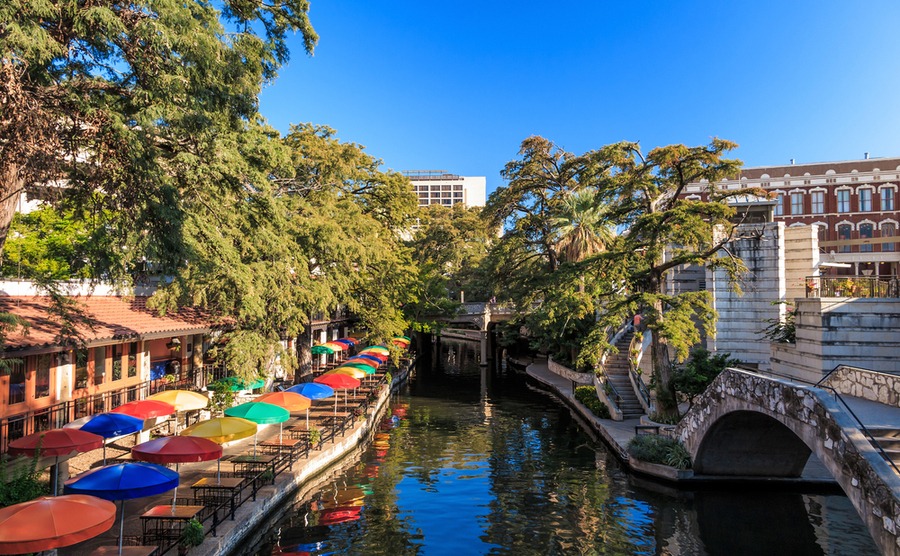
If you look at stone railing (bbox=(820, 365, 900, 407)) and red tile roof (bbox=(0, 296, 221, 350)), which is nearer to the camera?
stone railing (bbox=(820, 365, 900, 407))

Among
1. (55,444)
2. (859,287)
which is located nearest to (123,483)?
(55,444)

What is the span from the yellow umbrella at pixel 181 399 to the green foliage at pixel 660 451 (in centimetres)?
1625

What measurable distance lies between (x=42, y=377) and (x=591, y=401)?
25.7 m

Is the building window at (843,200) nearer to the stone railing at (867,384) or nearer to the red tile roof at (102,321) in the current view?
the stone railing at (867,384)

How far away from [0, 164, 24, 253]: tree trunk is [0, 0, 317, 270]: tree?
28 millimetres

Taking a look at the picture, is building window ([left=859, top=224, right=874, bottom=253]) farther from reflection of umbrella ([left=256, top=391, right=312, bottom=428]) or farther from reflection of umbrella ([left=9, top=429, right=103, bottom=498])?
reflection of umbrella ([left=9, top=429, right=103, bottom=498])

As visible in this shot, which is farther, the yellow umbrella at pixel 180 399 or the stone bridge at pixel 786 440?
the yellow umbrella at pixel 180 399

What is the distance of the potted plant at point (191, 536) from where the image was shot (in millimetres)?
12164

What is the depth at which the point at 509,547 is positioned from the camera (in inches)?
600

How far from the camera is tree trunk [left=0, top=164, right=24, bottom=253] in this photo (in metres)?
12.2

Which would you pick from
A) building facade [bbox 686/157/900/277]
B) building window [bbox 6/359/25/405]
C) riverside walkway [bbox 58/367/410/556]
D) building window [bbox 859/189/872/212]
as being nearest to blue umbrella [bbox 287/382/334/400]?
riverside walkway [bbox 58/367/410/556]

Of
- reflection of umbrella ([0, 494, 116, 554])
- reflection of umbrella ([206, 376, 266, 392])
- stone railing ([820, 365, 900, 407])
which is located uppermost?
stone railing ([820, 365, 900, 407])

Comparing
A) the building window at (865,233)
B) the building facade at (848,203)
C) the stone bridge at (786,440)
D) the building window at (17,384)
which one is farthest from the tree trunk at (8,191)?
the building window at (865,233)

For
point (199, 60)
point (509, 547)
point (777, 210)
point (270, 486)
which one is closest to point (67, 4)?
point (199, 60)
